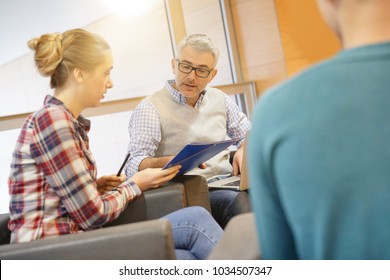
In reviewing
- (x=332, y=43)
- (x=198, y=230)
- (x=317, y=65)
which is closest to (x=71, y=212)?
(x=198, y=230)

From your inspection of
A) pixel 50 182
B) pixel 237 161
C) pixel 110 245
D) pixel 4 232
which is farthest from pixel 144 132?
pixel 110 245

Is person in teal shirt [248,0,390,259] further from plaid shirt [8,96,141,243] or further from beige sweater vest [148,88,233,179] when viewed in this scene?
beige sweater vest [148,88,233,179]

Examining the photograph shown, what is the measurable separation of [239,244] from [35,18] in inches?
130

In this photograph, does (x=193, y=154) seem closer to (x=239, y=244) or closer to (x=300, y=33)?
(x=239, y=244)

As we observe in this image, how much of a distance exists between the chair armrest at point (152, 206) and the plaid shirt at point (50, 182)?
0.43m

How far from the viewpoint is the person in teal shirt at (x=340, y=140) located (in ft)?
2.08

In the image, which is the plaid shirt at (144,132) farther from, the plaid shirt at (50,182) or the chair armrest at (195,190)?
the plaid shirt at (50,182)

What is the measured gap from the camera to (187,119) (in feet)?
8.93

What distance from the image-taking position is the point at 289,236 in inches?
29.7

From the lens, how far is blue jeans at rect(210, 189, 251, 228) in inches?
91.0

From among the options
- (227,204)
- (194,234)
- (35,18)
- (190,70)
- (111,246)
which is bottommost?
(227,204)

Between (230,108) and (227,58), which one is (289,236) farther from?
(227,58)

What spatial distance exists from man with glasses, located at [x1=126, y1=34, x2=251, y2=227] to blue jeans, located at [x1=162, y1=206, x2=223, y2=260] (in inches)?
26.2
